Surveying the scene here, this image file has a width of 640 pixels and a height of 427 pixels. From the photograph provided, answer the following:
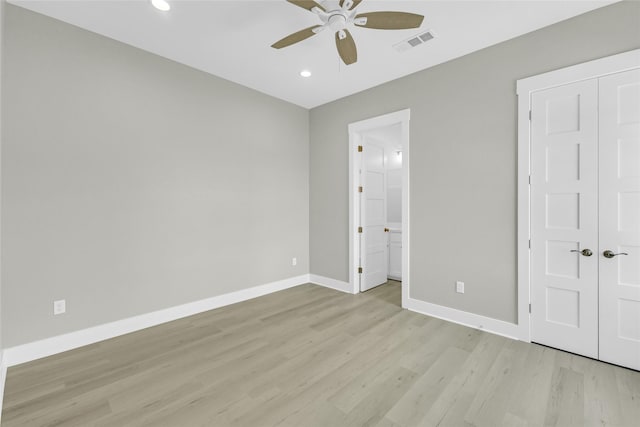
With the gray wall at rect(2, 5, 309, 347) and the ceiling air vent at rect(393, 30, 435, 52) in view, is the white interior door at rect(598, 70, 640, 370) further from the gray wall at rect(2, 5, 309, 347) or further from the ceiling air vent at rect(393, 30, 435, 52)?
the gray wall at rect(2, 5, 309, 347)

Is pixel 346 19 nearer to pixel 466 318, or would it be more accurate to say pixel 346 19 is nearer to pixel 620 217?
pixel 620 217

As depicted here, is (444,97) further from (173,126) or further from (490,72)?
(173,126)

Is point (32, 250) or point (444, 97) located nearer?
point (32, 250)

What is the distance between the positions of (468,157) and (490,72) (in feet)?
2.92

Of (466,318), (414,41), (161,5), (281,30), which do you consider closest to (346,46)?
(281,30)

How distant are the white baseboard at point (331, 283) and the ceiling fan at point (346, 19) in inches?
127

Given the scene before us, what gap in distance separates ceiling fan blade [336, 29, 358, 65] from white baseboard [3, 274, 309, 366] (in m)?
3.19

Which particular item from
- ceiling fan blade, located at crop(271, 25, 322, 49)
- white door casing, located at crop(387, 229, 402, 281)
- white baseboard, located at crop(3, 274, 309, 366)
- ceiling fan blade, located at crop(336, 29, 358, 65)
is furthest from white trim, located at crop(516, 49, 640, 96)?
white baseboard, located at crop(3, 274, 309, 366)

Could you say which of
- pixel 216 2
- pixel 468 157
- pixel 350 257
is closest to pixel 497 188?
pixel 468 157

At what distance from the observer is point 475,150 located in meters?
3.01

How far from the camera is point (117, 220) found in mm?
2840

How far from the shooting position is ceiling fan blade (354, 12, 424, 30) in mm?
1911

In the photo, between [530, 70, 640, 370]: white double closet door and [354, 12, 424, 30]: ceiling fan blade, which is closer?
[354, 12, 424, 30]: ceiling fan blade

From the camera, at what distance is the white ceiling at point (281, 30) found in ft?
7.73
